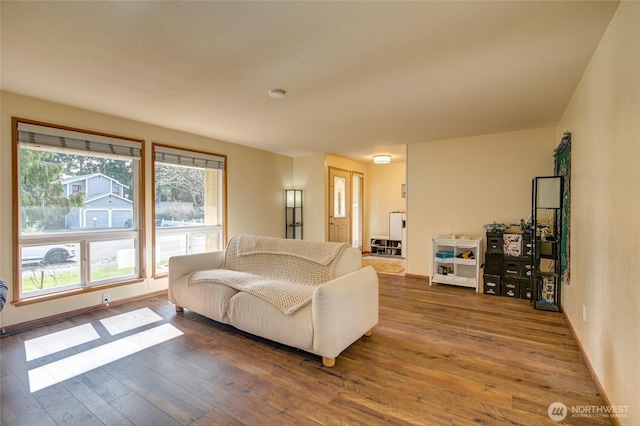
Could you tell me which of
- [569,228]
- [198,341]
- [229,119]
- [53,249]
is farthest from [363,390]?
[53,249]

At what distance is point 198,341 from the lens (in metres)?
2.72

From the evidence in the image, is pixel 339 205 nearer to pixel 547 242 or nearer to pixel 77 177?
pixel 547 242

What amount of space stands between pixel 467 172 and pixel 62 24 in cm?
488

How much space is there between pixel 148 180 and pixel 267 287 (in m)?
2.51

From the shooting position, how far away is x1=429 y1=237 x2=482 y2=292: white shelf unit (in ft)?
14.7

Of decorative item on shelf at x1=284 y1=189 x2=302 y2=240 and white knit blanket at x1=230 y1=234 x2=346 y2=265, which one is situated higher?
decorative item on shelf at x1=284 y1=189 x2=302 y2=240

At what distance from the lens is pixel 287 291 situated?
→ 2.58 metres

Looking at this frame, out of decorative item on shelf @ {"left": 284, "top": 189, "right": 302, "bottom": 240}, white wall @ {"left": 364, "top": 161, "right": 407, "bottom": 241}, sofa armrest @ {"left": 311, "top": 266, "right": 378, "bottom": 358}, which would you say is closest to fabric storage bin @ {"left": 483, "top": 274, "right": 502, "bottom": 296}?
sofa armrest @ {"left": 311, "top": 266, "right": 378, "bottom": 358}

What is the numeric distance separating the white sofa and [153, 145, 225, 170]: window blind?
1618mm

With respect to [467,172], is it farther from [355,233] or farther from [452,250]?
[355,233]

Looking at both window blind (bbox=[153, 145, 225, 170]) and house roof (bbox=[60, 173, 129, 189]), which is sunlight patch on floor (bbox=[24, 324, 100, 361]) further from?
window blind (bbox=[153, 145, 225, 170])

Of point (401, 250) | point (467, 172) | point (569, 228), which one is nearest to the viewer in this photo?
point (569, 228)

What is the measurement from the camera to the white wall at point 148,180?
2.96m

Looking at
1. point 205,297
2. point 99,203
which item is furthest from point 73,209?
point 205,297
